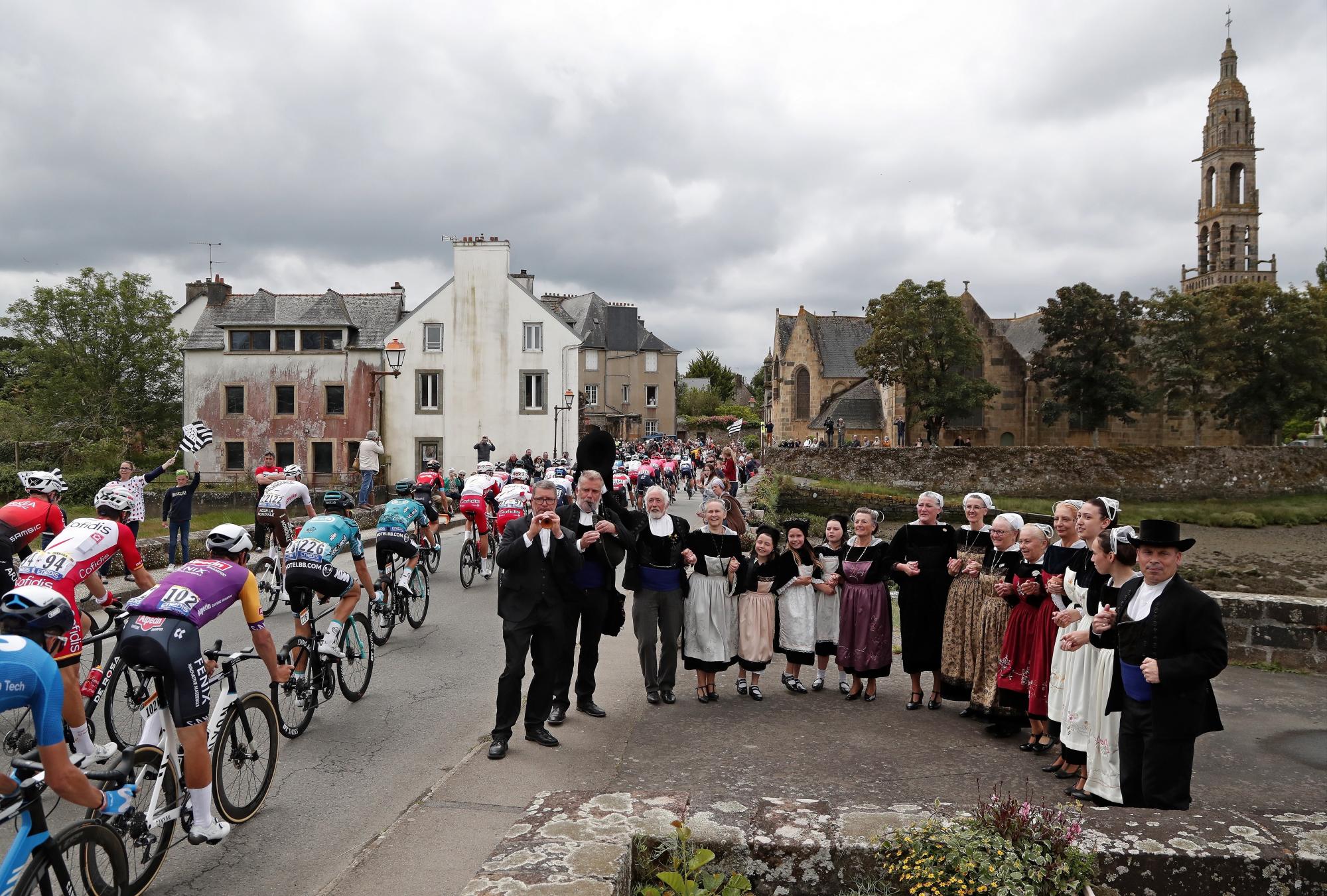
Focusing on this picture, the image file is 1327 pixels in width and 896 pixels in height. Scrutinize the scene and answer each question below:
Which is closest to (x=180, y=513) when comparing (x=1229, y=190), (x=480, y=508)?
(x=480, y=508)

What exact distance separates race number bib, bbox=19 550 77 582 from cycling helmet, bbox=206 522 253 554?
185cm

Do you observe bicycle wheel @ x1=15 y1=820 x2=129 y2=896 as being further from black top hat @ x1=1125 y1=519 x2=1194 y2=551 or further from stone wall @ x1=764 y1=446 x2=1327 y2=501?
stone wall @ x1=764 y1=446 x2=1327 y2=501

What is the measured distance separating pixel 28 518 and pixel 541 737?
4651 mm

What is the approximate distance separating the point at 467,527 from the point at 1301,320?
174ft

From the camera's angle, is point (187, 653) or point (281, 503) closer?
point (187, 653)

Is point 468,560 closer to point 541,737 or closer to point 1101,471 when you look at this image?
point 541,737

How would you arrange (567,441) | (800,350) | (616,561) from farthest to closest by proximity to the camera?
1. (800,350)
2. (567,441)
3. (616,561)

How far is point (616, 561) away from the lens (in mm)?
7367

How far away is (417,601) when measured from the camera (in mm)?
10469

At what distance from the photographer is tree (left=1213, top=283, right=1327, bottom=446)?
4809 centimetres

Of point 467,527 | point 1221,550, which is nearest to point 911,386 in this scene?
point 1221,550

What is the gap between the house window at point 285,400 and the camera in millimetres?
40000

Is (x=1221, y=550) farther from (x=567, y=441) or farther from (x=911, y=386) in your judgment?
(x=567, y=441)

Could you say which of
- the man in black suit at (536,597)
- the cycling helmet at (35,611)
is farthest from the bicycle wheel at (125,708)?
the man in black suit at (536,597)
